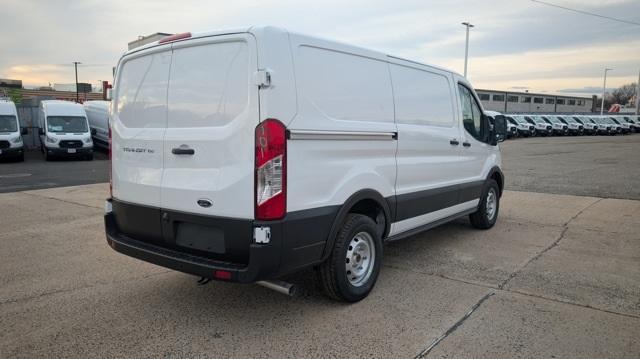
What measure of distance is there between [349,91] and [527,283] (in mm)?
2610

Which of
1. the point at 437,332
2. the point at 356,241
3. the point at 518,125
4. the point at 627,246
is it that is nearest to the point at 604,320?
the point at 437,332

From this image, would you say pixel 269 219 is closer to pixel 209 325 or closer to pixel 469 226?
pixel 209 325

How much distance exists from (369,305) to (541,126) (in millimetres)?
39334

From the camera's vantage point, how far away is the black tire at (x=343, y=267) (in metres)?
3.98

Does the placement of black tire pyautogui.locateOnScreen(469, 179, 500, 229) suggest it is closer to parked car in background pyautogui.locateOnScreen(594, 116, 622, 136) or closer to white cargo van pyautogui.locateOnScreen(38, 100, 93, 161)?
white cargo van pyautogui.locateOnScreen(38, 100, 93, 161)

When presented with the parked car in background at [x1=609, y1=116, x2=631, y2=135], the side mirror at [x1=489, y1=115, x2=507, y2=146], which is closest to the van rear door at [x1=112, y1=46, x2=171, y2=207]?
the side mirror at [x1=489, y1=115, x2=507, y2=146]

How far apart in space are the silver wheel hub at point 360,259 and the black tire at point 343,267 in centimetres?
3

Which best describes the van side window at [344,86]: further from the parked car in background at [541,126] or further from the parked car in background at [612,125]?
the parked car in background at [612,125]

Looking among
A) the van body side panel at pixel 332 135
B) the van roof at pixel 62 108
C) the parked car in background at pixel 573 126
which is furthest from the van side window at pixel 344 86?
the parked car in background at pixel 573 126

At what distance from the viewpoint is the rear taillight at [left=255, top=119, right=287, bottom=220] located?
11.0 feet

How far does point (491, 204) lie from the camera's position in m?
7.24

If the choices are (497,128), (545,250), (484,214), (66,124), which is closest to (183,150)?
(545,250)

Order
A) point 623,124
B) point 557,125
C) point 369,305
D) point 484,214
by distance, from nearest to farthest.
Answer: point 369,305 → point 484,214 → point 557,125 → point 623,124

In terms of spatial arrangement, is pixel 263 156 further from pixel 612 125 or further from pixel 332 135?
pixel 612 125
